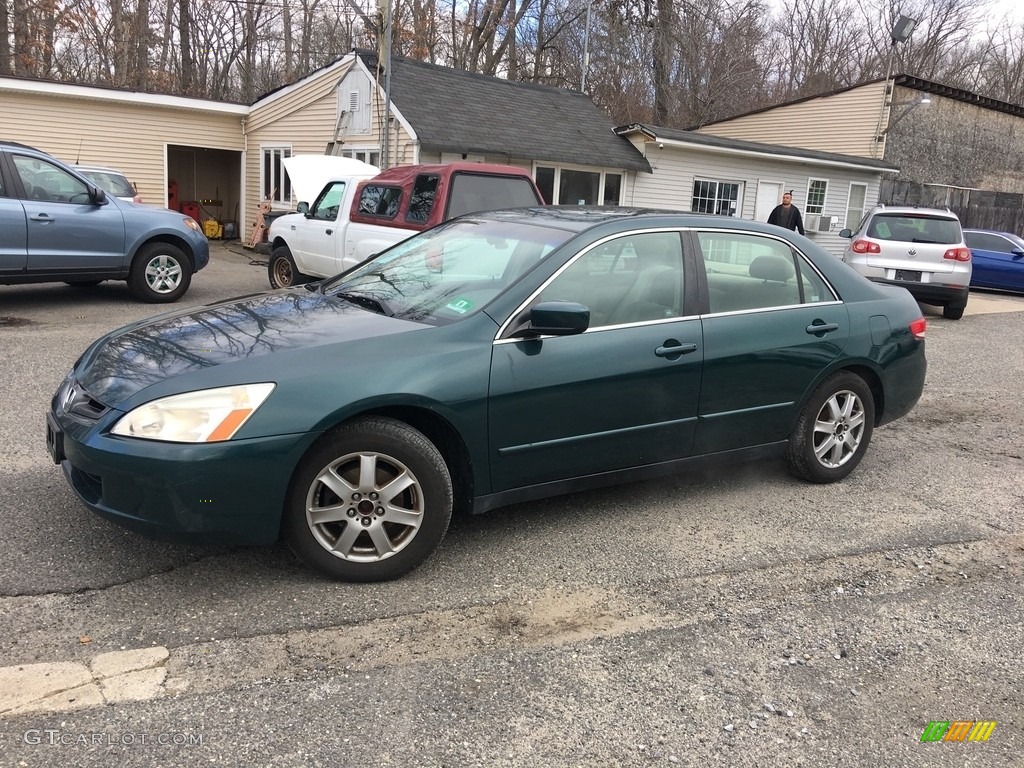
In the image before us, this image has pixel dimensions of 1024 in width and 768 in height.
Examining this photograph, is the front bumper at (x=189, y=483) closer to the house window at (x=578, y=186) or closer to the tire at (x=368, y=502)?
the tire at (x=368, y=502)

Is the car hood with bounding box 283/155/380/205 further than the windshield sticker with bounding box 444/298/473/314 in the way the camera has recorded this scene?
Yes

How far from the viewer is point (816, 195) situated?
20.8 m

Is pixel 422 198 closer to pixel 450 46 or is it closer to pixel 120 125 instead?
pixel 120 125

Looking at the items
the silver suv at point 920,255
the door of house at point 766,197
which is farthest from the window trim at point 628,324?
the door of house at point 766,197

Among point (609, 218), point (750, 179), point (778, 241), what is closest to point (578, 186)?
point (750, 179)

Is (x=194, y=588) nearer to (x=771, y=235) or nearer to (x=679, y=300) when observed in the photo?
(x=679, y=300)

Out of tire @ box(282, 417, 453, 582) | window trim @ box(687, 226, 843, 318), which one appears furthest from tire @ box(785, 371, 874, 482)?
tire @ box(282, 417, 453, 582)

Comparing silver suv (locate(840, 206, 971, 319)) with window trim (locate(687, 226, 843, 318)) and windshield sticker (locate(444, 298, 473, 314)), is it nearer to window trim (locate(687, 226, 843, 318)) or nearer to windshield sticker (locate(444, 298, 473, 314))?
window trim (locate(687, 226, 843, 318))

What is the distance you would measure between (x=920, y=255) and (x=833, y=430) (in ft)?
28.9

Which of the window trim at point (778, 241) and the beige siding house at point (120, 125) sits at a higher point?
the beige siding house at point (120, 125)

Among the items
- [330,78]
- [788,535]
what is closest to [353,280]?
[788,535]

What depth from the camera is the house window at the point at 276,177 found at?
1861 cm

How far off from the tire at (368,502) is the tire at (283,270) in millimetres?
7945

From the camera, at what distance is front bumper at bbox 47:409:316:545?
2934 mm
